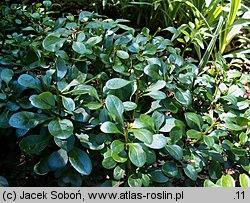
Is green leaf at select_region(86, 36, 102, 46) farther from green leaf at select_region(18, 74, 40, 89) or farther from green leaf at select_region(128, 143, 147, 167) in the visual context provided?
green leaf at select_region(128, 143, 147, 167)

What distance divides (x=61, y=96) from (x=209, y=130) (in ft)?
1.51

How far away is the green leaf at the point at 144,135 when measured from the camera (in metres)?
0.95

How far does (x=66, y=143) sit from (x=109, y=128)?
124 mm

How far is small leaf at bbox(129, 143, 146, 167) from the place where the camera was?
93cm

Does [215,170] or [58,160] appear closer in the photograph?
[58,160]

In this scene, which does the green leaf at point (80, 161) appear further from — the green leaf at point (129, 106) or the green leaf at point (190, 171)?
the green leaf at point (190, 171)

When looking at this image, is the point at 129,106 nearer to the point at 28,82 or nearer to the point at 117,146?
the point at 117,146

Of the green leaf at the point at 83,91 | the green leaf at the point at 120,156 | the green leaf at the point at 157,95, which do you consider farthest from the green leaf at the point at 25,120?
the green leaf at the point at 157,95

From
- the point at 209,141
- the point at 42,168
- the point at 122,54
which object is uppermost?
the point at 122,54

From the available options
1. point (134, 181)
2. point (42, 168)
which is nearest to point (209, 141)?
point (134, 181)

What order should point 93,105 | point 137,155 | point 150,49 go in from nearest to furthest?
point 137,155 → point 93,105 → point 150,49

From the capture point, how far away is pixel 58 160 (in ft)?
3.29

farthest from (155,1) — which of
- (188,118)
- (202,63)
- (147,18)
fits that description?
(188,118)

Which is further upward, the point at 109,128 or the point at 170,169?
the point at 109,128
